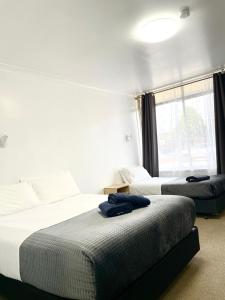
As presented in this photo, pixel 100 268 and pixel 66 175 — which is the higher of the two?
pixel 66 175

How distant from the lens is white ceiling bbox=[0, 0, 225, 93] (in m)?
2.18

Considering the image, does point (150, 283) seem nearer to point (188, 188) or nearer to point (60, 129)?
point (188, 188)

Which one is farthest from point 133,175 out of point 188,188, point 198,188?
point 198,188

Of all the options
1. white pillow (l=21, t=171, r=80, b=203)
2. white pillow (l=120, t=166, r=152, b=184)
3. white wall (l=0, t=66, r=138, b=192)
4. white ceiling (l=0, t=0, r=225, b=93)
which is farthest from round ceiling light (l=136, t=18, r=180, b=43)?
white pillow (l=120, t=166, r=152, b=184)

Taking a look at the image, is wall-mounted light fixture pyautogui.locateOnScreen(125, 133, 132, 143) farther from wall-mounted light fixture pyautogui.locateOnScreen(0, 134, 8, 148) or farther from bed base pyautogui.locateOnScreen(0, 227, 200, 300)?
bed base pyautogui.locateOnScreen(0, 227, 200, 300)

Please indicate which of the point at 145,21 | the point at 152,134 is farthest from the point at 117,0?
the point at 152,134

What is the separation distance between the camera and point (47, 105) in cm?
374

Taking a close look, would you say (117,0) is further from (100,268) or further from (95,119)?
(95,119)

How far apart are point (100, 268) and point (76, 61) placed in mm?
2735

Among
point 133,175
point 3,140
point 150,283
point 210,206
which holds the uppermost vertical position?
point 3,140

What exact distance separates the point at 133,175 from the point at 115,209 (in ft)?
8.73

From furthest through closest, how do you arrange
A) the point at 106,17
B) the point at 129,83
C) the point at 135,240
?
1. the point at 129,83
2. the point at 106,17
3. the point at 135,240

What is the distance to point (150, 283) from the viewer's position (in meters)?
1.73

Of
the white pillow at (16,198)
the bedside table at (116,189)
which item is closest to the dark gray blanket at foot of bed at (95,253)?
the white pillow at (16,198)
